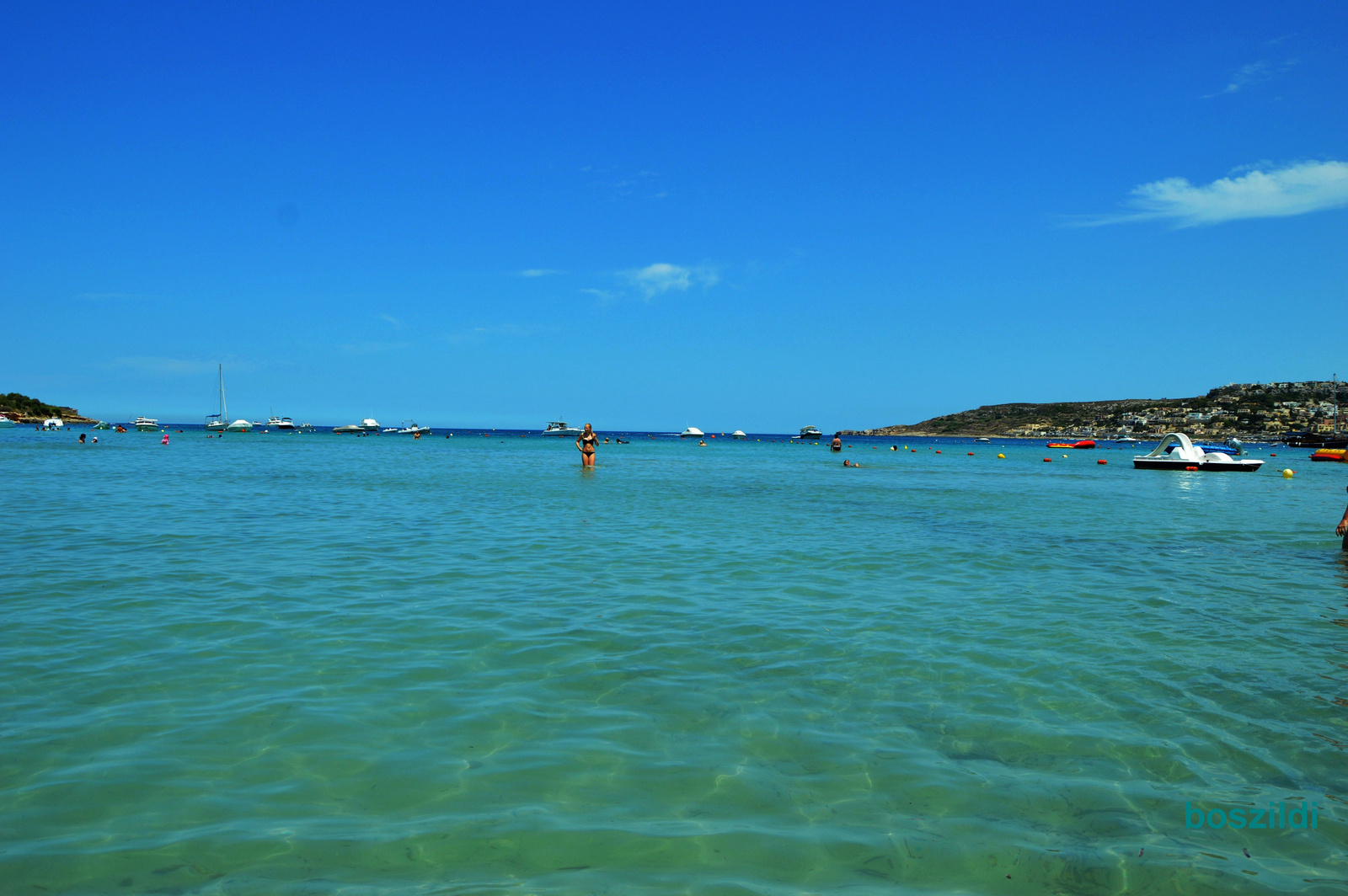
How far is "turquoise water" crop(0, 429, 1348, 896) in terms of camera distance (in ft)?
14.3

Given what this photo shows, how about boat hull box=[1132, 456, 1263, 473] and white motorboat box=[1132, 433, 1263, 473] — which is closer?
boat hull box=[1132, 456, 1263, 473]

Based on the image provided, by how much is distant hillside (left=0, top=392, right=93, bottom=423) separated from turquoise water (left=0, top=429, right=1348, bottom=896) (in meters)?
183

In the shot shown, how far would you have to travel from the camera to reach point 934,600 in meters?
11.3

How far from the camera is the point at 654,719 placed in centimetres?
642

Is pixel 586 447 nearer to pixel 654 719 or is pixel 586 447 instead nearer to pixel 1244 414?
pixel 654 719

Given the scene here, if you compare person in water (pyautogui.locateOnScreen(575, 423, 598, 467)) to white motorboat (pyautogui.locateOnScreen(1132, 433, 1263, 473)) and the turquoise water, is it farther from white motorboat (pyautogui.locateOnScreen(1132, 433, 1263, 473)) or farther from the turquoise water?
white motorboat (pyautogui.locateOnScreen(1132, 433, 1263, 473))

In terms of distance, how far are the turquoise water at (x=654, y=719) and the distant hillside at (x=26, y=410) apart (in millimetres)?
183394

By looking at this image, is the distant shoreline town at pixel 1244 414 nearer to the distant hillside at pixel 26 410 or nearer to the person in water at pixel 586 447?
the distant hillside at pixel 26 410

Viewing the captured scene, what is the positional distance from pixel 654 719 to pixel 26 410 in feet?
687

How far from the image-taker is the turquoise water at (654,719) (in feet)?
14.3

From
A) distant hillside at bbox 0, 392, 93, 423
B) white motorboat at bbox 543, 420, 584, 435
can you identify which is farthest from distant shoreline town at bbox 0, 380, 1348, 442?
white motorboat at bbox 543, 420, 584, 435

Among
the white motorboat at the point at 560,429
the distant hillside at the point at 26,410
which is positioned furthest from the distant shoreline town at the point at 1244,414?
the white motorboat at the point at 560,429

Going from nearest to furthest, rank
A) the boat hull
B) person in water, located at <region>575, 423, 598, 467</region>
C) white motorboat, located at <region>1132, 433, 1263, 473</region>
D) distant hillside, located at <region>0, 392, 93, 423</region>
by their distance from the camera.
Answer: person in water, located at <region>575, 423, 598, 467</region> < the boat hull < white motorboat, located at <region>1132, 433, 1263, 473</region> < distant hillside, located at <region>0, 392, 93, 423</region>

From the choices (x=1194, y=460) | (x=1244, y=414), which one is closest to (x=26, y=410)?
(x=1194, y=460)
